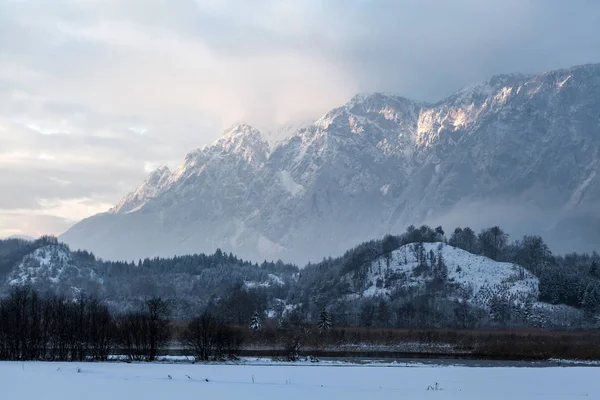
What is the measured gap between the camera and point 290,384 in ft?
213

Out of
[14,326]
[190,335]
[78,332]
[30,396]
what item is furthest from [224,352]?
[30,396]

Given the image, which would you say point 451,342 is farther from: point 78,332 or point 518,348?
point 78,332

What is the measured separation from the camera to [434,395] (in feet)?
189

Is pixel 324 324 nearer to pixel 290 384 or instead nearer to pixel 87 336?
pixel 87 336

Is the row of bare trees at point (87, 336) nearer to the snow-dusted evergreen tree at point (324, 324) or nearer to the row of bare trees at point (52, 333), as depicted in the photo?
the row of bare trees at point (52, 333)

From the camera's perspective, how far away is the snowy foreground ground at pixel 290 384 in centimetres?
5600

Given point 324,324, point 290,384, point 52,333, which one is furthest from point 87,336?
point 324,324

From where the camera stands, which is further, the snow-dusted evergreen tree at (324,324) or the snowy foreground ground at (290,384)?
the snow-dusted evergreen tree at (324,324)

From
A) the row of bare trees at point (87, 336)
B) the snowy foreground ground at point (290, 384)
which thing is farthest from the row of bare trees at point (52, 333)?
the snowy foreground ground at point (290, 384)

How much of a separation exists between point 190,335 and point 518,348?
200ft

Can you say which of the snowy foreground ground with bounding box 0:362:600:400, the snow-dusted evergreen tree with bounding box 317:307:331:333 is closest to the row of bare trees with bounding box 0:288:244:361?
the snowy foreground ground with bounding box 0:362:600:400

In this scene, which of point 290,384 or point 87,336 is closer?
point 290,384

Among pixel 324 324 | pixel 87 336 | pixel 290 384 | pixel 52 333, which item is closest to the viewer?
pixel 290 384

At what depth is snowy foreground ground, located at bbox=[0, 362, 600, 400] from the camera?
56.0 m
